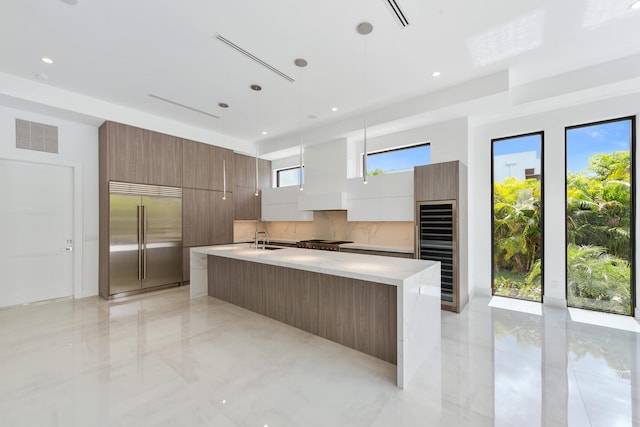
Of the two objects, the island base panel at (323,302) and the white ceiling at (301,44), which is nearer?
the white ceiling at (301,44)

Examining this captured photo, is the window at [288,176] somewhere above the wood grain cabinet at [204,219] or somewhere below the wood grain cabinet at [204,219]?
above

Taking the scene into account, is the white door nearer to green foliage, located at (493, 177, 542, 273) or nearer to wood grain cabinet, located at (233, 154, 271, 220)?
wood grain cabinet, located at (233, 154, 271, 220)

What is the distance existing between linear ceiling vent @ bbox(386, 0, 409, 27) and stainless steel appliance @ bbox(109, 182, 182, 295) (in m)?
4.65

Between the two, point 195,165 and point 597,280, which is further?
point 195,165

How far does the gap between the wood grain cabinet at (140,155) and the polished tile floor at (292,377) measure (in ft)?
7.86

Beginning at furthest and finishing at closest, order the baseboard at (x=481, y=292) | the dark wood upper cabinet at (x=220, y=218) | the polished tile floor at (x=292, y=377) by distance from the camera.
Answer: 1. the dark wood upper cabinet at (x=220, y=218)
2. the baseboard at (x=481, y=292)
3. the polished tile floor at (x=292, y=377)

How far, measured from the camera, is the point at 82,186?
15.2 ft

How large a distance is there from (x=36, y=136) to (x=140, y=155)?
1353 mm

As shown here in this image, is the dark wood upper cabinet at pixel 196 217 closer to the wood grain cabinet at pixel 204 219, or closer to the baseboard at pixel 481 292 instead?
the wood grain cabinet at pixel 204 219

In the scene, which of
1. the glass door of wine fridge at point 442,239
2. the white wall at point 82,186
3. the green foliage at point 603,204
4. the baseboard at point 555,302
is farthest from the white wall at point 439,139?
the white wall at point 82,186

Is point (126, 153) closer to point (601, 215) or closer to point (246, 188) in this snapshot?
point (246, 188)

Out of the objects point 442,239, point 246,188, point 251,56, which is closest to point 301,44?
point 251,56

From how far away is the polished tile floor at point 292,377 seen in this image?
6.05ft

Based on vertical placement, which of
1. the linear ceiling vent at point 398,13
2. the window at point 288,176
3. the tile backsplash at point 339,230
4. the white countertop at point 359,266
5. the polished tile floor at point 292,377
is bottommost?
the polished tile floor at point 292,377
